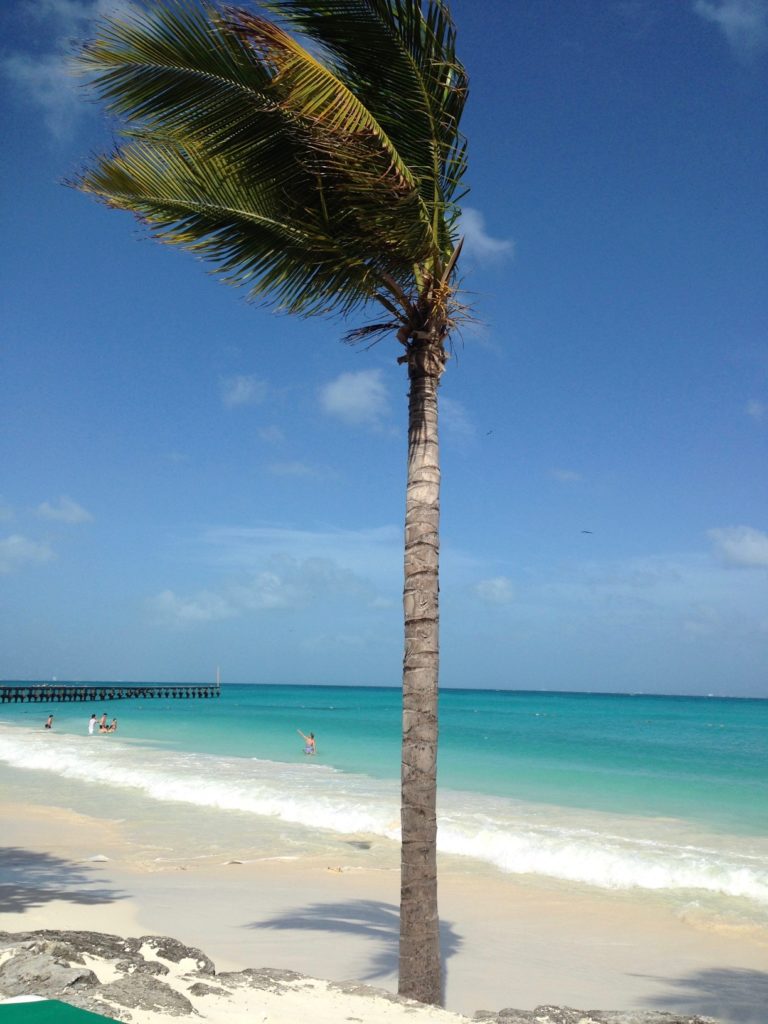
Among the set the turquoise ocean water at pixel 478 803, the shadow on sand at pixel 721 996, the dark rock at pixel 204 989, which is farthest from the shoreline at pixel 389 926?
the dark rock at pixel 204 989

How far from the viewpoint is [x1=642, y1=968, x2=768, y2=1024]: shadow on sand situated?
7641 mm

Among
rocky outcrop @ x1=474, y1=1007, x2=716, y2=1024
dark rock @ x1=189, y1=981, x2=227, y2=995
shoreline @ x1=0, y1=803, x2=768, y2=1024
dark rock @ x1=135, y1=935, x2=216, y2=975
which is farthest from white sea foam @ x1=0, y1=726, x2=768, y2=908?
dark rock @ x1=189, y1=981, x2=227, y2=995

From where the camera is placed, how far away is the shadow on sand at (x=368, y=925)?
28.3 feet

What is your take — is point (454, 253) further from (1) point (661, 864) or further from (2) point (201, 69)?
(1) point (661, 864)

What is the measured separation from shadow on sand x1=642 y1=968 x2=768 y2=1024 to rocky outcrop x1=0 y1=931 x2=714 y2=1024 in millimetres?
2189

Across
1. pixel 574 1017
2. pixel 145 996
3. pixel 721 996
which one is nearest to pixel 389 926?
pixel 721 996

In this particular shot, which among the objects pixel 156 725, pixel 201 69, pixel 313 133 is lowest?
pixel 156 725

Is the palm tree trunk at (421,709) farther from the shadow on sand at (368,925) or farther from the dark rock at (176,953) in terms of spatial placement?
the shadow on sand at (368,925)

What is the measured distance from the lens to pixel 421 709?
6.22 m

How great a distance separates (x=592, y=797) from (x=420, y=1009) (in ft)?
67.3

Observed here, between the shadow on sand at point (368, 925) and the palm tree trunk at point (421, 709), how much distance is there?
2289 mm

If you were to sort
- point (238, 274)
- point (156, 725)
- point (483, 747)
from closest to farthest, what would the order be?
point (238, 274) → point (483, 747) → point (156, 725)

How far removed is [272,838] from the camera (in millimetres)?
16375

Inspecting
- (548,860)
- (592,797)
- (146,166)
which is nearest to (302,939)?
(548,860)
